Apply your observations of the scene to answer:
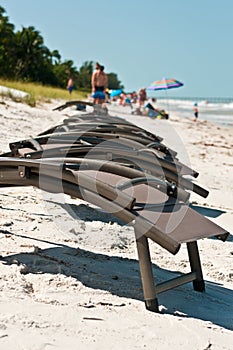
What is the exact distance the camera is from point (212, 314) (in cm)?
295

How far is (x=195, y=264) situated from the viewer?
3.23 m

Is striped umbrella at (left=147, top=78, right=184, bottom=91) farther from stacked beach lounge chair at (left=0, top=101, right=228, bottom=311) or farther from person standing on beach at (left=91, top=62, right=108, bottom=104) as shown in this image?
stacked beach lounge chair at (left=0, top=101, right=228, bottom=311)

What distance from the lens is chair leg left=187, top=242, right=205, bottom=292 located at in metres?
3.20

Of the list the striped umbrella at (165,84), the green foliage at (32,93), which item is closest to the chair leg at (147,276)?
the green foliage at (32,93)

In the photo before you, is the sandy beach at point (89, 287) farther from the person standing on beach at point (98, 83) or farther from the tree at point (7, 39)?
the tree at point (7, 39)

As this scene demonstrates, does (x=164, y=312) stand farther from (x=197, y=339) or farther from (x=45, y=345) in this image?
(x=45, y=345)

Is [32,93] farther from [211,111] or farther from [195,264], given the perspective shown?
[211,111]

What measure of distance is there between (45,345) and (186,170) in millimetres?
2813

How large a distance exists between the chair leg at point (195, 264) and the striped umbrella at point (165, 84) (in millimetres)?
20644

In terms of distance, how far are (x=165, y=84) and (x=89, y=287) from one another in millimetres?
21505

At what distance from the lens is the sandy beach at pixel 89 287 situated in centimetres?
239

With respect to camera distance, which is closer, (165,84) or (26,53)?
(165,84)

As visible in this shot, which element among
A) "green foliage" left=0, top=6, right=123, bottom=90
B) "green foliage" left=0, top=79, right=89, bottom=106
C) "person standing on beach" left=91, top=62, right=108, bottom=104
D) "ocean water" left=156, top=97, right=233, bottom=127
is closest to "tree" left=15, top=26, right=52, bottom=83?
"green foliage" left=0, top=6, right=123, bottom=90

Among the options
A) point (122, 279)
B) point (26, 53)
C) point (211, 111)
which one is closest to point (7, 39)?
point (26, 53)
